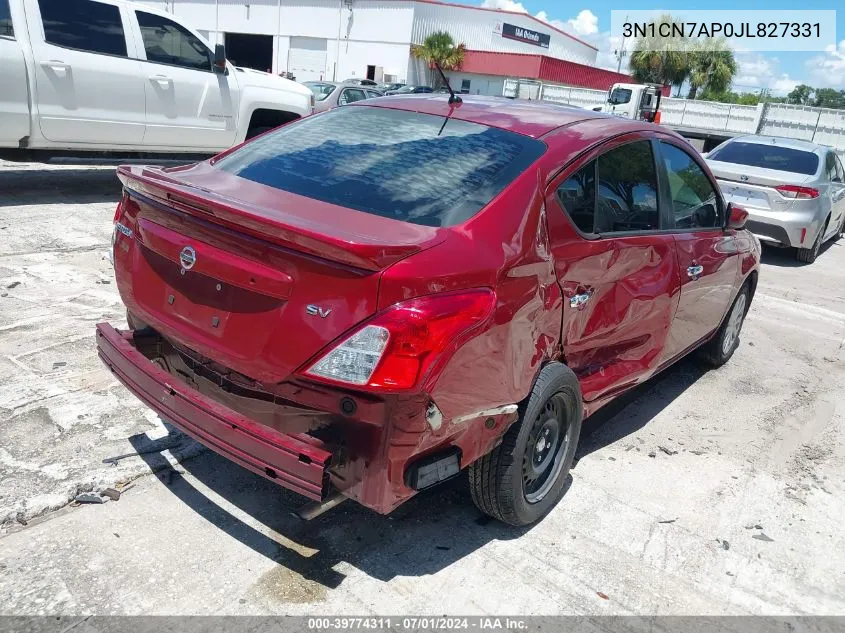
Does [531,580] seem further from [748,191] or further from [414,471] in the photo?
[748,191]

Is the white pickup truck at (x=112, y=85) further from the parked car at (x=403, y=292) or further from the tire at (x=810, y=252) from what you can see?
the tire at (x=810, y=252)

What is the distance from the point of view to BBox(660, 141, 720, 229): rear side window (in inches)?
162

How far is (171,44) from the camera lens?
8188mm

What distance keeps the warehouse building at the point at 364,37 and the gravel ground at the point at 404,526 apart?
47561mm

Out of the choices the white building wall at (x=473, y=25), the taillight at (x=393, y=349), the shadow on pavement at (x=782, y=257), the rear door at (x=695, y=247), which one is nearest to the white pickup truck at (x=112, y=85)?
the rear door at (x=695, y=247)

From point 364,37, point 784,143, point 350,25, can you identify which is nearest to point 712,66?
point 364,37

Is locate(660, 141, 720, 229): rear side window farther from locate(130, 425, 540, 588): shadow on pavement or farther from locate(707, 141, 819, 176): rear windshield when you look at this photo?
locate(707, 141, 819, 176): rear windshield

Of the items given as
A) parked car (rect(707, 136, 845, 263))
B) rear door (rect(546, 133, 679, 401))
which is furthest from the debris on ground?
parked car (rect(707, 136, 845, 263))

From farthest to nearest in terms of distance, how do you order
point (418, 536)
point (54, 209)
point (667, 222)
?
point (54, 209) → point (667, 222) → point (418, 536)

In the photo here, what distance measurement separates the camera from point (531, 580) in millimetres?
2891

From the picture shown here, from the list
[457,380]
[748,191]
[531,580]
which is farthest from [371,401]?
[748,191]

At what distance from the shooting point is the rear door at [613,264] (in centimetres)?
312

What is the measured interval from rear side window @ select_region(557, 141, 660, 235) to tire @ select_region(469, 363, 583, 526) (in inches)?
28.3

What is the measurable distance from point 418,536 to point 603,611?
31.6 inches
